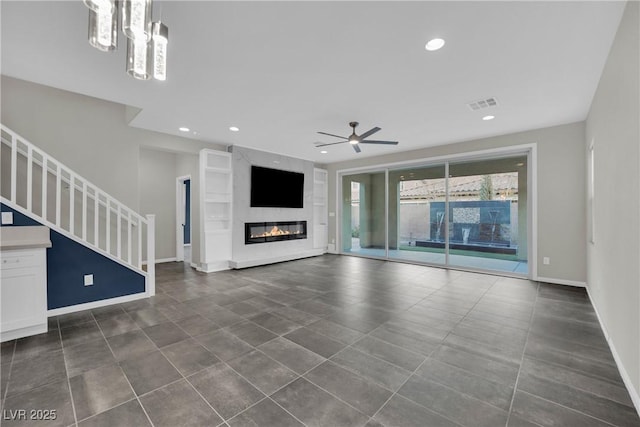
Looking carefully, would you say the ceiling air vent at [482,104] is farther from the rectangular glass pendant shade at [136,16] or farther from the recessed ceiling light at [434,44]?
the rectangular glass pendant shade at [136,16]

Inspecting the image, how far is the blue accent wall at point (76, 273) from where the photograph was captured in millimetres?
3254

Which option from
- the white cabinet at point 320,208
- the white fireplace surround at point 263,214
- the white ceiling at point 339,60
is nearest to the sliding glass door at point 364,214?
the white cabinet at point 320,208

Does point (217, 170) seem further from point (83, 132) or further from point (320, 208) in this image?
point (320, 208)

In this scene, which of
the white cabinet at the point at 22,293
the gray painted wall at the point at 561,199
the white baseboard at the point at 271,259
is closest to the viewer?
the white cabinet at the point at 22,293

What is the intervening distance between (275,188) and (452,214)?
173 inches

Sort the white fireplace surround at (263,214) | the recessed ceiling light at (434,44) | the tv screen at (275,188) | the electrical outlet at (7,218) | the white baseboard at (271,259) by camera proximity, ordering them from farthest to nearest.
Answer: the tv screen at (275,188) < the white fireplace surround at (263,214) < the white baseboard at (271,259) < the electrical outlet at (7,218) < the recessed ceiling light at (434,44)

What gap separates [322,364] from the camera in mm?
2281

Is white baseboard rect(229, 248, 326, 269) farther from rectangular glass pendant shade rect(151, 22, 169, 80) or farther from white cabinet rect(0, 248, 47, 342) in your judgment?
rectangular glass pendant shade rect(151, 22, 169, 80)

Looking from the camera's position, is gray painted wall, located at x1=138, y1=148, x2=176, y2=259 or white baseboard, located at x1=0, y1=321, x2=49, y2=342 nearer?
white baseboard, located at x1=0, y1=321, x2=49, y2=342

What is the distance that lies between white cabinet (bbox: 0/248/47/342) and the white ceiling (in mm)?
2134

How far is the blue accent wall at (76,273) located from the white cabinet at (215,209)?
2.02 metres

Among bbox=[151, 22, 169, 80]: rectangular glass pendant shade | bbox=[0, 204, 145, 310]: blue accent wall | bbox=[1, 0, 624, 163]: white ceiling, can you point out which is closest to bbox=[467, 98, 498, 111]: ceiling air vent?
bbox=[1, 0, 624, 163]: white ceiling

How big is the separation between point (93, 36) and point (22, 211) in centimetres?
271

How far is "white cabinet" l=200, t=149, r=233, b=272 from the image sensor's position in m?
5.90
